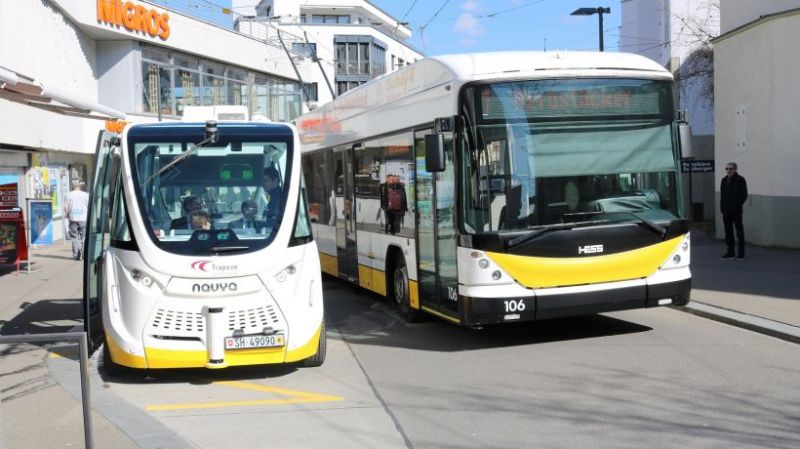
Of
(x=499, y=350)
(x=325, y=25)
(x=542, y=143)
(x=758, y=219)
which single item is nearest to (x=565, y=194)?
(x=542, y=143)

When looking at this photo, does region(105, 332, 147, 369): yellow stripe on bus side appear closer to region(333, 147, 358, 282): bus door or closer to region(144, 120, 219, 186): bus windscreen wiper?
region(144, 120, 219, 186): bus windscreen wiper

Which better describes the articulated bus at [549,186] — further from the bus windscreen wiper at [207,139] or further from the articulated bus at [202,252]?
the bus windscreen wiper at [207,139]

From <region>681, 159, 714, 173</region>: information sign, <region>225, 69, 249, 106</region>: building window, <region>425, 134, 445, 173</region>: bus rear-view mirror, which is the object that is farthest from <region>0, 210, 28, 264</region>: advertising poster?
<region>225, 69, 249, 106</region>: building window

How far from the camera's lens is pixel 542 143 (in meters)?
8.67

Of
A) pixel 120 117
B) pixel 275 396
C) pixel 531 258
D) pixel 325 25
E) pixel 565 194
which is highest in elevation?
pixel 325 25

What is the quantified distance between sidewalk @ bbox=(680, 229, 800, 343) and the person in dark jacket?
1.11ft

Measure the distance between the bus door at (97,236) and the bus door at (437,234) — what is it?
324 centimetres

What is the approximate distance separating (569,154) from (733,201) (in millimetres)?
8334

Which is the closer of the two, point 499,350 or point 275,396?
point 275,396

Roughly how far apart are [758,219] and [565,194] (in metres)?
10.6

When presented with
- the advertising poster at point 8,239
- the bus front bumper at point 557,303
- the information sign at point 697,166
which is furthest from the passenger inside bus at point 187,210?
the information sign at point 697,166

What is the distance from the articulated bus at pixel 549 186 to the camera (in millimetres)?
8578

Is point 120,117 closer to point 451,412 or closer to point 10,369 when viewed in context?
point 10,369

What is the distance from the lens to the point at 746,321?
32.7 ft
